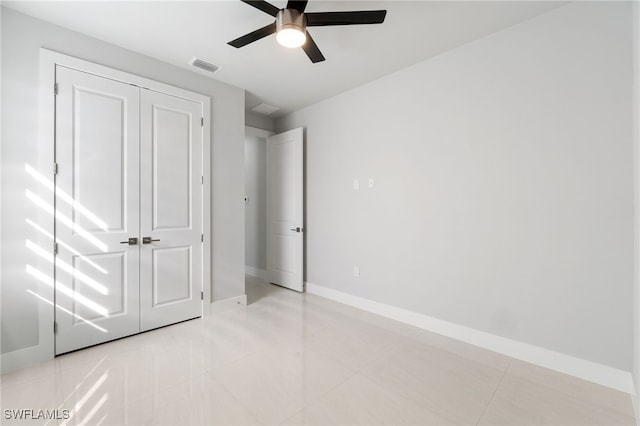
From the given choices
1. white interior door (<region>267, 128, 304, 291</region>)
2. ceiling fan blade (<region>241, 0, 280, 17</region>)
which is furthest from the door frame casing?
white interior door (<region>267, 128, 304, 291</region>)

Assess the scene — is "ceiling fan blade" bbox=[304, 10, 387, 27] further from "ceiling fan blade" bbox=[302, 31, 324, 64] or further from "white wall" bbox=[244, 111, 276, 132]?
"white wall" bbox=[244, 111, 276, 132]

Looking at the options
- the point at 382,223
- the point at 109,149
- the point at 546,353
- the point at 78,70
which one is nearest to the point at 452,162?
the point at 382,223

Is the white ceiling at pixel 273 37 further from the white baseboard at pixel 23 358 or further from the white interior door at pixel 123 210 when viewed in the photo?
the white baseboard at pixel 23 358

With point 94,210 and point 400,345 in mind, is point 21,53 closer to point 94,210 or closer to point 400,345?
point 94,210

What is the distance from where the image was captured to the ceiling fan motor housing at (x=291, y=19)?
1.79 metres

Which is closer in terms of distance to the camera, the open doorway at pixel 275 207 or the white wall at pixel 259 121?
the open doorway at pixel 275 207

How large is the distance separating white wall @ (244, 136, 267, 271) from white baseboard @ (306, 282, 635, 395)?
226 centimetres

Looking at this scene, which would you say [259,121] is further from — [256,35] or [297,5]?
[297,5]

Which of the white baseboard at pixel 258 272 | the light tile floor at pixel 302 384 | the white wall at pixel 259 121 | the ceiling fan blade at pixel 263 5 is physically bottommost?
the light tile floor at pixel 302 384

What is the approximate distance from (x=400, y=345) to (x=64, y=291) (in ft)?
9.64

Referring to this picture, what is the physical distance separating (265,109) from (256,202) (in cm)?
165

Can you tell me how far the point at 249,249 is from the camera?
5164 millimetres

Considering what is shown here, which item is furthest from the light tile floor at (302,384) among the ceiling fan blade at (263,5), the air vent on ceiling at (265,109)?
the air vent on ceiling at (265,109)

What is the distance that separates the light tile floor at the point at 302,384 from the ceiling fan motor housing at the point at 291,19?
2.44m
